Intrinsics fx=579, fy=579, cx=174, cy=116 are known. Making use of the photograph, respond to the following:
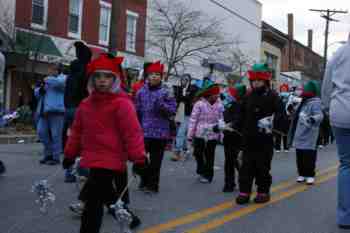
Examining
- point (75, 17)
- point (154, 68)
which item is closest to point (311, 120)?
point (154, 68)

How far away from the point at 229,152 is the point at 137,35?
20.3 metres

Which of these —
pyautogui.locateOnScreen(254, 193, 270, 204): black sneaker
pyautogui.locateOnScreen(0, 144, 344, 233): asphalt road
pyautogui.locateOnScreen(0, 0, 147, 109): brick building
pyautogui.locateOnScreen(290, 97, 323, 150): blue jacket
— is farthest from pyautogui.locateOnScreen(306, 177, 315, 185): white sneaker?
pyautogui.locateOnScreen(0, 0, 147, 109): brick building

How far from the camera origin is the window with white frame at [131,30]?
1067 inches

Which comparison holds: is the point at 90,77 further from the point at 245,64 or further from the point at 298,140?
the point at 245,64

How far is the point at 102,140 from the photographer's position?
4.45 m

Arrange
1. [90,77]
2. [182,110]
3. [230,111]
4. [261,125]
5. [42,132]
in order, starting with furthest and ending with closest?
[182,110] → [42,132] → [230,111] → [261,125] → [90,77]

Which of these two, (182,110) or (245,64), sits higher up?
(245,64)

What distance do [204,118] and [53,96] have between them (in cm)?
290

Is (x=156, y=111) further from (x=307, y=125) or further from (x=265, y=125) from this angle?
(x=307, y=125)

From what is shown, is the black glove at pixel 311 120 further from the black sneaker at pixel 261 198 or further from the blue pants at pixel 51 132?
the blue pants at pixel 51 132

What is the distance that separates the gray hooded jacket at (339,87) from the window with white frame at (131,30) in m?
21.8

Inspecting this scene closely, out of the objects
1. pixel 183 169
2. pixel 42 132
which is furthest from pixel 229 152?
pixel 42 132

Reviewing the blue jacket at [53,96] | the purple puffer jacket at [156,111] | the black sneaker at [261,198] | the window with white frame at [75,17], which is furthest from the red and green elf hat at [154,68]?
the window with white frame at [75,17]

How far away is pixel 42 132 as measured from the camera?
1003 centimetres
